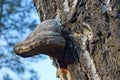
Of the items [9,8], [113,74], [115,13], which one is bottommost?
[9,8]

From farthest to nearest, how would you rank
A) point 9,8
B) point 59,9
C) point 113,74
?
point 9,8, point 59,9, point 113,74

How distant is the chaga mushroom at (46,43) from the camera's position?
0.90 meters

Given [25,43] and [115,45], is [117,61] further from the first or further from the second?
[25,43]

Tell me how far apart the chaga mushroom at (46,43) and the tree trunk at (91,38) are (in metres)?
0.02

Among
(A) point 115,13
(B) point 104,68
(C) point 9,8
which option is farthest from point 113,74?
Answer: (C) point 9,8

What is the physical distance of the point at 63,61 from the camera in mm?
906

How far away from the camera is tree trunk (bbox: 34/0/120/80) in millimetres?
835

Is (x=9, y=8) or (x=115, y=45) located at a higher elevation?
(x=115, y=45)

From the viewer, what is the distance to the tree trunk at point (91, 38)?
84cm

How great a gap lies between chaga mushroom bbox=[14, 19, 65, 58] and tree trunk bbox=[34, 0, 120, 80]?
16mm

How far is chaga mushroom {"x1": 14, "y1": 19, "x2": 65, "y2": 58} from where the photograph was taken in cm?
90

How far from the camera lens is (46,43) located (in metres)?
0.90

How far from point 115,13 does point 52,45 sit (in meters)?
0.15

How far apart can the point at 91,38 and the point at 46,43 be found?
99mm
